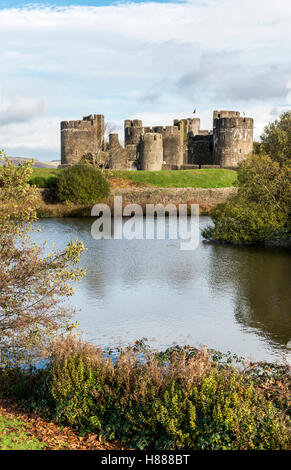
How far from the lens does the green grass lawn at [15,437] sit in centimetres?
664

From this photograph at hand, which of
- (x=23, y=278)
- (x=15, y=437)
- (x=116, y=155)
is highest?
(x=116, y=155)

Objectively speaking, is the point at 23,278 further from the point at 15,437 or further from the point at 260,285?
the point at 260,285

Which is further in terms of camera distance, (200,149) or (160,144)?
(200,149)

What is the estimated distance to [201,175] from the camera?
51.4 m

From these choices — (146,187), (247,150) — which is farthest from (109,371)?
(247,150)

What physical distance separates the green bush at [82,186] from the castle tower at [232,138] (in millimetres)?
17927

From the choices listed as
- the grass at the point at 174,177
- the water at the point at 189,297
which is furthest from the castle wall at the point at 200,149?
the water at the point at 189,297

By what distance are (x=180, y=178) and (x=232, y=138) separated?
9570 mm

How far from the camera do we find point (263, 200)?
87.4 feet

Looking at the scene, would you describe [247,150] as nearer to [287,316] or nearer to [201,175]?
[201,175]

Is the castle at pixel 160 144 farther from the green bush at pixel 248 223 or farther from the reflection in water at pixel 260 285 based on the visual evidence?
the reflection in water at pixel 260 285

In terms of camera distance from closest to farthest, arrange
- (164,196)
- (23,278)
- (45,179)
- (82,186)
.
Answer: (23,278) → (82,186) → (45,179) → (164,196)

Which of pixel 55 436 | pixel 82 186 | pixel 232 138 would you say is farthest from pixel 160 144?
pixel 55 436
